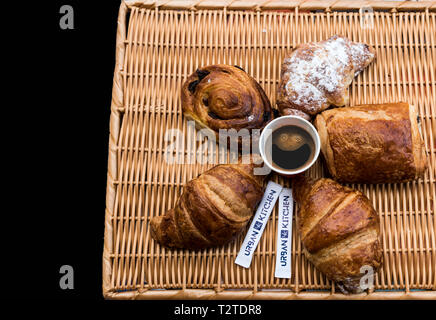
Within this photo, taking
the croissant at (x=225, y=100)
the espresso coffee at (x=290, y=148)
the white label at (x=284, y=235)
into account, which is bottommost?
the white label at (x=284, y=235)

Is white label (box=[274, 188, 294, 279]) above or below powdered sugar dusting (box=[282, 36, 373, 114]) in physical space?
below

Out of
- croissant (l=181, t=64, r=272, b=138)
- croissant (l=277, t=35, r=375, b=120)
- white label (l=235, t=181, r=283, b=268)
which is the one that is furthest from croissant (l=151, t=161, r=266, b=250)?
croissant (l=277, t=35, r=375, b=120)

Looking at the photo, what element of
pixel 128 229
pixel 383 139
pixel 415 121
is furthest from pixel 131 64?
pixel 415 121

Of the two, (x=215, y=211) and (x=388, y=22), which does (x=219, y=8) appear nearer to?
(x=388, y=22)

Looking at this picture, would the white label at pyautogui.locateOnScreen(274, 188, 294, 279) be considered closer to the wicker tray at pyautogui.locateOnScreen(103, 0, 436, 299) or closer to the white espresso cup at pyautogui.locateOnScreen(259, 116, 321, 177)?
the wicker tray at pyautogui.locateOnScreen(103, 0, 436, 299)

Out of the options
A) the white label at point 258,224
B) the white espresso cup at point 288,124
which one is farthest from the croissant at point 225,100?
the white label at point 258,224

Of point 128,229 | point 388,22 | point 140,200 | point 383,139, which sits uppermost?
point 388,22

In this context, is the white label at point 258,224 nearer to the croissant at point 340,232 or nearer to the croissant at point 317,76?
the croissant at point 340,232
